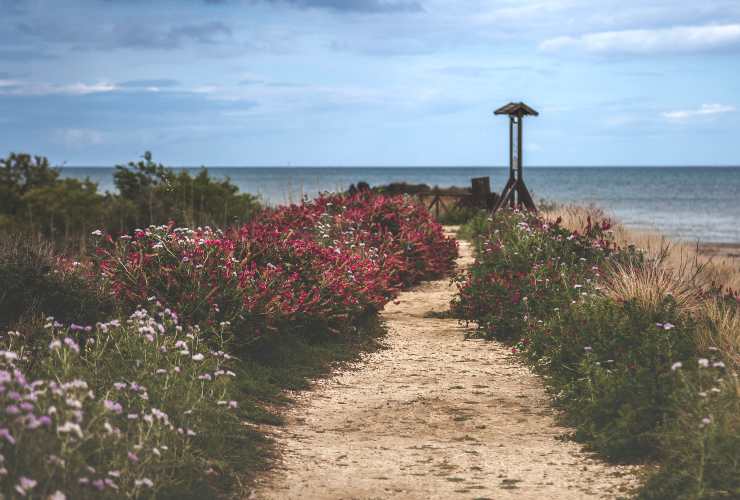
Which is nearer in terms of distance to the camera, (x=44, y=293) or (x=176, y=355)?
(x=176, y=355)

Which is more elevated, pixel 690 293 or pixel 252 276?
pixel 252 276

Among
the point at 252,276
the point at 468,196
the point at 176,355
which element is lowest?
the point at 176,355

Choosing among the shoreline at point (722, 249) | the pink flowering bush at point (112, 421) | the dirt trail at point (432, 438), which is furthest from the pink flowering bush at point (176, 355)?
the shoreline at point (722, 249)

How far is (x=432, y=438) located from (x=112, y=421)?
243 centimetres

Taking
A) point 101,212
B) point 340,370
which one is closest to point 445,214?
point 101,212

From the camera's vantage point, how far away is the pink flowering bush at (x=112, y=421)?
12.6ft

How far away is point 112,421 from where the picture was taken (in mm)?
4758

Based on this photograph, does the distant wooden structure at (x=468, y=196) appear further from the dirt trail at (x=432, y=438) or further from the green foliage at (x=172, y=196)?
the dirt trail at (x=432, y=438)

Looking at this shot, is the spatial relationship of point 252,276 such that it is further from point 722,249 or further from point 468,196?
point 722,249

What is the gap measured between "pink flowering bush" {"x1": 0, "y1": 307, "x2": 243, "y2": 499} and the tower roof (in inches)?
658

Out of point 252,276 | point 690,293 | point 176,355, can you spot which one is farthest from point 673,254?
point 176,355

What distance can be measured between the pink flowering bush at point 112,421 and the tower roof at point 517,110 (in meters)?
16.7

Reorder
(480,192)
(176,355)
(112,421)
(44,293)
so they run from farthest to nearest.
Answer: (480,192) < (44,293) < (176,355) < (112,421)

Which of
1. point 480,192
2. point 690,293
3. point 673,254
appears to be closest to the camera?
point 690,293
